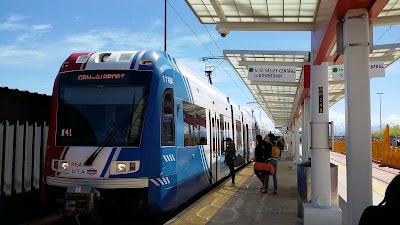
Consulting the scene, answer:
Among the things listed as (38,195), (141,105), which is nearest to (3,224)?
(38,195)

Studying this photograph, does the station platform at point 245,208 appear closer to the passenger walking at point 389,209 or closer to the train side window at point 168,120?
the train side window at point 168,120

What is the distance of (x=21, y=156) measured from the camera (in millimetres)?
8352

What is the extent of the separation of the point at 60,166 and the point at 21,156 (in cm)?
123

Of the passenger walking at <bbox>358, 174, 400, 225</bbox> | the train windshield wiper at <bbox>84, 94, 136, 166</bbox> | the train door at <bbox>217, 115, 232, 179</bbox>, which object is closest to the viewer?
the passenger walking at <bbox>358, 174, 400, 225</bbox>

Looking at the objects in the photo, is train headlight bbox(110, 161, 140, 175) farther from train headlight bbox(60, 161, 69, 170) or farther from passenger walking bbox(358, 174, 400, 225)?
passenger walking bbox(358, 174, 400, 225)

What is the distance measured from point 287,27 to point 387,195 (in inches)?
214

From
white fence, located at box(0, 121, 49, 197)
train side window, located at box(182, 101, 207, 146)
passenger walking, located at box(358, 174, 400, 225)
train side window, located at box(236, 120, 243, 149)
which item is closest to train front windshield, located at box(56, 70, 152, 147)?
white fence, located at box(0, 121, 49, 197)

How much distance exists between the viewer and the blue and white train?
24.0 feet

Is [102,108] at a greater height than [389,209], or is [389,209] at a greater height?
[102,108]

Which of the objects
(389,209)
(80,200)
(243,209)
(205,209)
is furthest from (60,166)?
(389,209)

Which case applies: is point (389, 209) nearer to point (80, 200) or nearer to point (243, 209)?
point (80, 200)

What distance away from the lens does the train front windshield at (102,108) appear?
24.7 feet

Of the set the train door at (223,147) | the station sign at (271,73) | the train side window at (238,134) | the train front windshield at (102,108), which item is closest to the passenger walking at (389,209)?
the train front windshield at (102,108)

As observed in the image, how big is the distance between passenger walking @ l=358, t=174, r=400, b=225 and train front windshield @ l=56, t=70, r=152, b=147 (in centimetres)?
473
